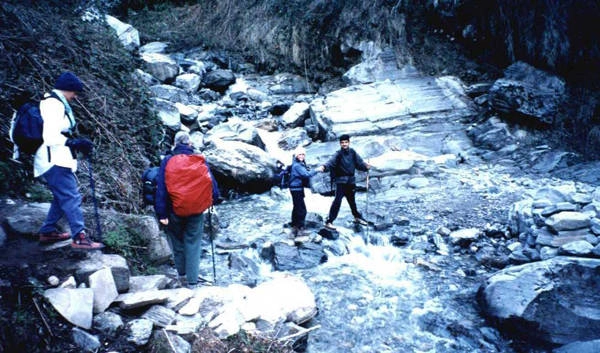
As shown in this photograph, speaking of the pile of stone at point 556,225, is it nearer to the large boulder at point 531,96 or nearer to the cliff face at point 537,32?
the large boulder at point 531,96

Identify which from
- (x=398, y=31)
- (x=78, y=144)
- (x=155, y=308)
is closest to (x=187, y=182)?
(x=78, y=144)

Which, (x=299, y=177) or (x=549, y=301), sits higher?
(x=299, y=177)

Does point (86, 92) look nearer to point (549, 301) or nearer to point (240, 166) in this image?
point (240, 166)

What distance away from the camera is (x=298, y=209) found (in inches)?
305

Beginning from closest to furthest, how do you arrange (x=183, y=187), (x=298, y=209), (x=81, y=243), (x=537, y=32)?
(x=81, y=243) → (x=183, y=187) → (x=298, y=209) → (x=537, y=32)

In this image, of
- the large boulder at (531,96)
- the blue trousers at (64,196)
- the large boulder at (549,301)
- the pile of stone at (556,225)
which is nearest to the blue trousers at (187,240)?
the blue trousers at (64,196)

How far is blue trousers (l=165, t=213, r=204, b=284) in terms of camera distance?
5129 millimetres

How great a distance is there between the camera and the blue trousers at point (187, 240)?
16.8ft

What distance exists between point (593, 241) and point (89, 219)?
22.8 feet

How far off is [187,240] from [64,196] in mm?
1560

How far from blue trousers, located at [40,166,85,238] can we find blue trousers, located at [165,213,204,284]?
1.11 meters

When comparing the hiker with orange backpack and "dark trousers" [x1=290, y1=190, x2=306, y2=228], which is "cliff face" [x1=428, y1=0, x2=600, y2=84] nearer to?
"dark trousers" [x1=290, y1=190, x2=306, y2=228]

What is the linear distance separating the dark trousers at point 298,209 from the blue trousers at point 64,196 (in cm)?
390

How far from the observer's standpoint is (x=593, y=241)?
6074mm
